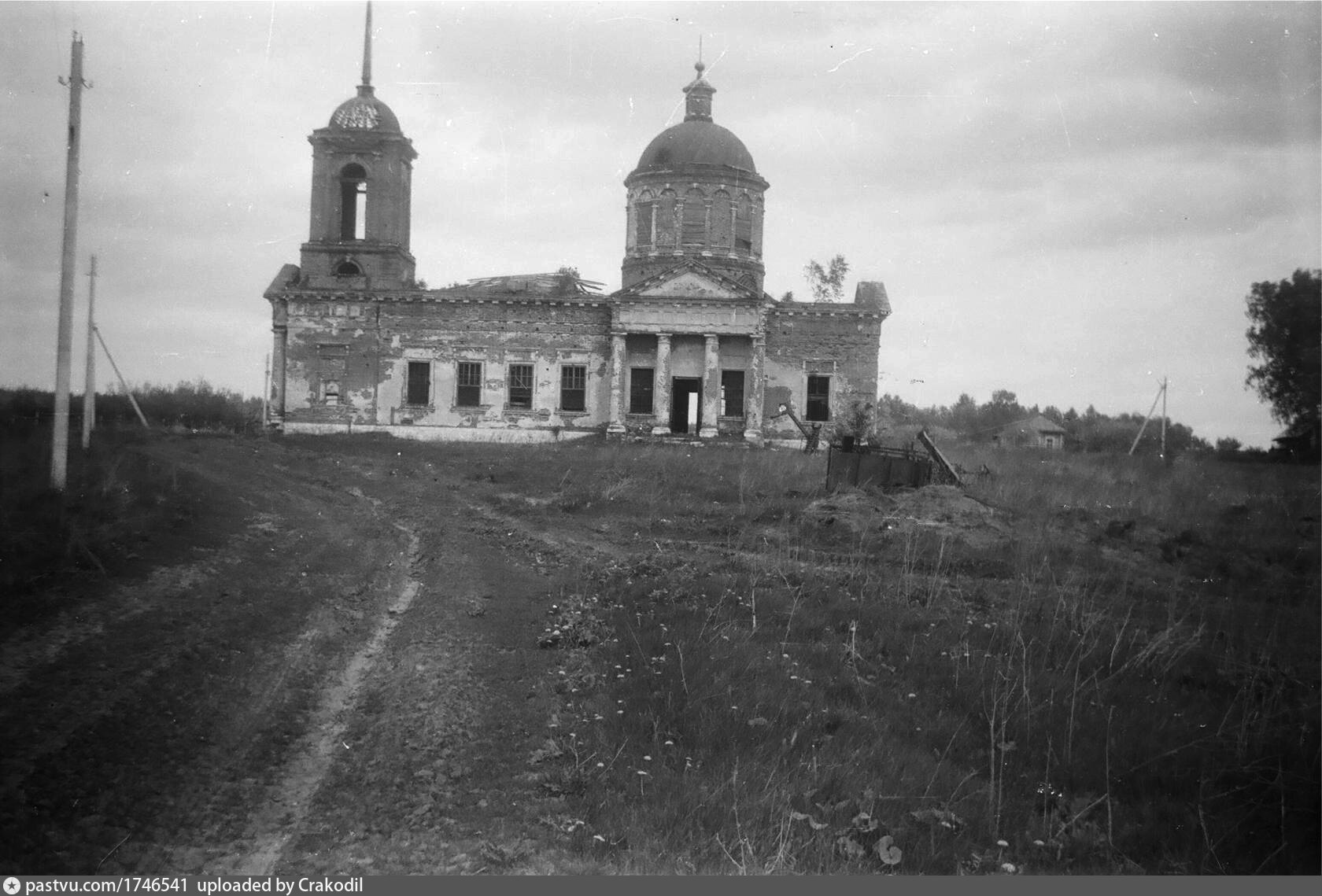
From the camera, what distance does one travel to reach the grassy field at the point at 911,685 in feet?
20.1

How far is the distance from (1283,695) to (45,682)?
368 inches

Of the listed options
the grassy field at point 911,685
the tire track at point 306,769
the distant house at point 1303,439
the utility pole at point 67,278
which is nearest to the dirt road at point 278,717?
the tire track at point 306,769

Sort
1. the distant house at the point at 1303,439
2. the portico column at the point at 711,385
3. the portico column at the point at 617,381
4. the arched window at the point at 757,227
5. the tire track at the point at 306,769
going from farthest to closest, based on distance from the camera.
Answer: the arched window at the point at 757,227 < the portico column at the point at 617,381 < the portico column at the point at 711,385 < the distant house at the point at 1303,439 < the tire track at the point at 306,769

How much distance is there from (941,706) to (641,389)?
24732 millimetres

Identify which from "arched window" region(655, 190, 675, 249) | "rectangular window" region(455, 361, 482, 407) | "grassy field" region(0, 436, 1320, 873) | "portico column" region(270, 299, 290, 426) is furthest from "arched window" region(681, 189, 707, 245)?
"grassy field" region(0, 436, 1320, 873)

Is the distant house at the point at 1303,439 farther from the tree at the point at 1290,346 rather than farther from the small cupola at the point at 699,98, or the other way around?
the small cupola at the point at 699,98

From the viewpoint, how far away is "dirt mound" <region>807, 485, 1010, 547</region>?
1537 centimetres

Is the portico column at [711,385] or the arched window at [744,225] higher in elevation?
the arched window at [744,225]

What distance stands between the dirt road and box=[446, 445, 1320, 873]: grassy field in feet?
1.93

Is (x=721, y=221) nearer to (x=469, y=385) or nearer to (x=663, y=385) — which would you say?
(x=663, y=385)

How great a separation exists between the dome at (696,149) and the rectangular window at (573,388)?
7.11 meters

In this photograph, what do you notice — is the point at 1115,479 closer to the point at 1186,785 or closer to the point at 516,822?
the point at 1186,785

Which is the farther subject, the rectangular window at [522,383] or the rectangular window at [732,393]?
the rectangular window at [522,383]

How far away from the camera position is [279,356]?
1276 inches
